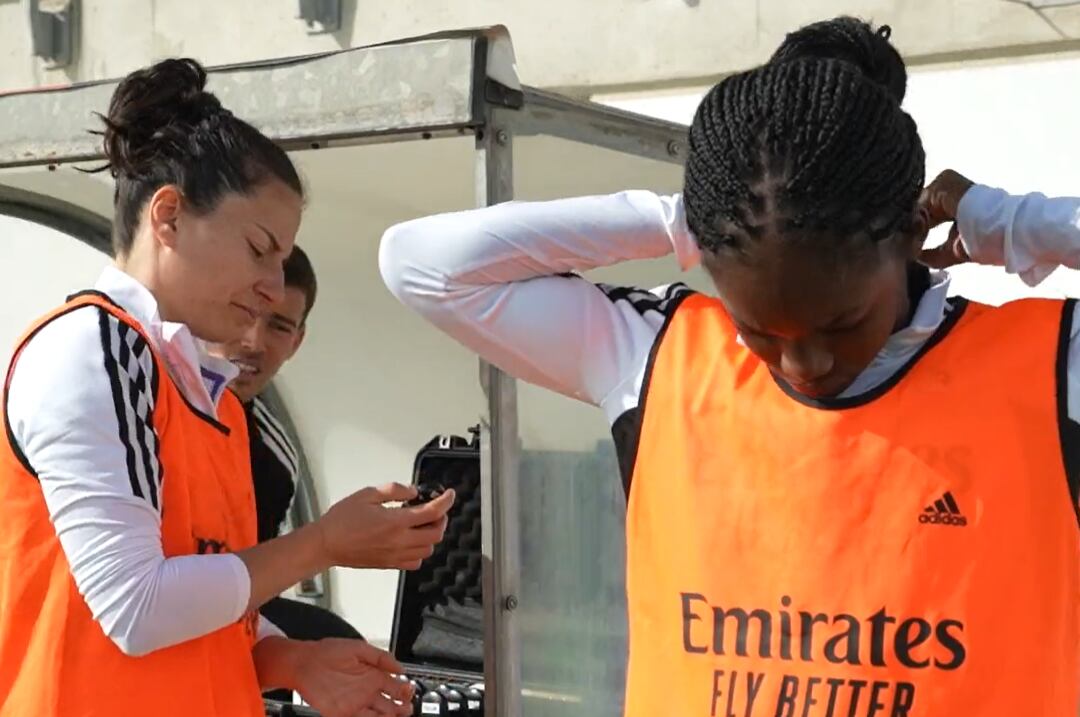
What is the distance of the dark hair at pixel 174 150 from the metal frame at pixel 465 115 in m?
0.65

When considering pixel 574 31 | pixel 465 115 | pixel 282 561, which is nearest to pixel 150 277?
pixel 282 561

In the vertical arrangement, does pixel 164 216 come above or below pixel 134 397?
above

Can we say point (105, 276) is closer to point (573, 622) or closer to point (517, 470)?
point (517, 470)

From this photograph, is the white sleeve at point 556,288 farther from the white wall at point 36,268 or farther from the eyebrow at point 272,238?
the white wall at point 36,268

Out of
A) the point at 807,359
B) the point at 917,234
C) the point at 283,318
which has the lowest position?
the point at 283,318

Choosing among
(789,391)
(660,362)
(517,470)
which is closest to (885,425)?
(789,391)

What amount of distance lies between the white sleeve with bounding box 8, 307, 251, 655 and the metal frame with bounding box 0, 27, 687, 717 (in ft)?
3.18

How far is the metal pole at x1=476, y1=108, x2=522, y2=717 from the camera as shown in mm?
2545

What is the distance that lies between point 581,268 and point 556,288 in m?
0.03

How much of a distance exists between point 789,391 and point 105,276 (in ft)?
2.88

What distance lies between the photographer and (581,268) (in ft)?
4.72

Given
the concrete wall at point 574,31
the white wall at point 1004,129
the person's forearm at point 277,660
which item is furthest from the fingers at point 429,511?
the concrete wall at point 574,31

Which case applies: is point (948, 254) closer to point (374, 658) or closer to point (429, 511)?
point (429, 511)

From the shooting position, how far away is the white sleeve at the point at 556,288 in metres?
1.40
